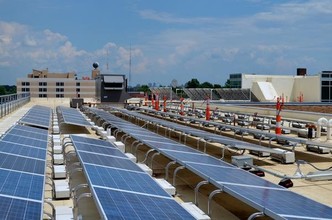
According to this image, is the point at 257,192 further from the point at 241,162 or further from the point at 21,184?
the point at 241,162

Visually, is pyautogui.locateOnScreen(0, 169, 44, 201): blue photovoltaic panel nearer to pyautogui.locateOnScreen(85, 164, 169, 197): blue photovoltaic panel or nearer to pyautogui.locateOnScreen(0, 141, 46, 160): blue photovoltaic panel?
pyautogui.locateOnScreen(85, 164, 169, 197): blue photovoltaic panel

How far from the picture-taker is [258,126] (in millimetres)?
22938

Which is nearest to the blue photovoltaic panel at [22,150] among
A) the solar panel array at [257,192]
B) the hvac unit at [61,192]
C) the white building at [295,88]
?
the hvac unit at [61,192]

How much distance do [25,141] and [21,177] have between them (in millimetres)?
4280

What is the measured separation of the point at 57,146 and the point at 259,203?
7708 millimetres

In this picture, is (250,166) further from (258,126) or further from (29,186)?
(258,126)

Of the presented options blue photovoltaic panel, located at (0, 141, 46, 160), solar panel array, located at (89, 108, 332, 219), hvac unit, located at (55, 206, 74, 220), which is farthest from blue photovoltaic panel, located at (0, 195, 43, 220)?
blue photovoltaic panel, located at (0, 141, 46, 160)

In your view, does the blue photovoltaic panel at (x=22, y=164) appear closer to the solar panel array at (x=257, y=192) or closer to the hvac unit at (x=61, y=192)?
the hvac unit at (x=61, y=192)

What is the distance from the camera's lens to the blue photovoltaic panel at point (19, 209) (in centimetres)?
495

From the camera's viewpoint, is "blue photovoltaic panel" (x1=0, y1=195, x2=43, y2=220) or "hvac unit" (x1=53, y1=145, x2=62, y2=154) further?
"hvac unit" (x1=53, y1=145, x2=62, y2=154)

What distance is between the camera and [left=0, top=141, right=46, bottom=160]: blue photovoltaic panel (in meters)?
9.16

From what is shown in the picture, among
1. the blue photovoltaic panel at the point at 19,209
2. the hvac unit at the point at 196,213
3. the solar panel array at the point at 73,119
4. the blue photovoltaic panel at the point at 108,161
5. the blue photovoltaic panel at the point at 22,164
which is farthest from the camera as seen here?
the solar panel array at the point at 73,119

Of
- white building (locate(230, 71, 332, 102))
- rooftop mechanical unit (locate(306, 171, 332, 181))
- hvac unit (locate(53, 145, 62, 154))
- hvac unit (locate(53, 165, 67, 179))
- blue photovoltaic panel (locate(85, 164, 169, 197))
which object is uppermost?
white building (locate(230, 71, 332, 102))

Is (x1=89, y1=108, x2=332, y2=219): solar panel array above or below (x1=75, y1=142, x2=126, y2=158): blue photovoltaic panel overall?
below
